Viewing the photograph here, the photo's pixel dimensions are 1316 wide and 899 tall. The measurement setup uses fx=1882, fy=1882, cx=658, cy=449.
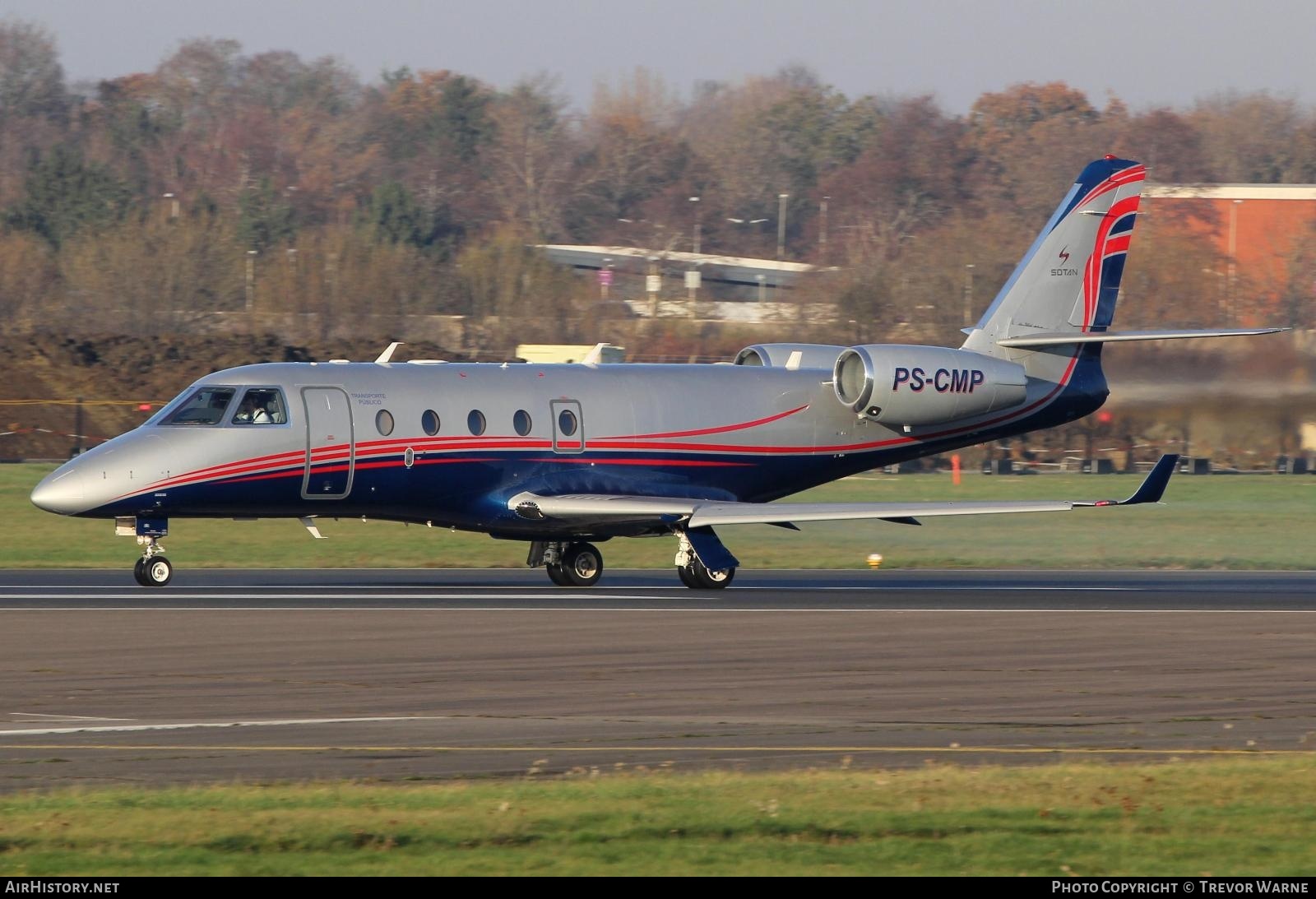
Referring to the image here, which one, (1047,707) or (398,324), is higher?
(398,324)

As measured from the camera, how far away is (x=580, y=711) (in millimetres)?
15375

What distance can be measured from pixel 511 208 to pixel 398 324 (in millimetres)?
62102

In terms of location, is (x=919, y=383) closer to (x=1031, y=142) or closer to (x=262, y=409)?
(x=262, y=409)

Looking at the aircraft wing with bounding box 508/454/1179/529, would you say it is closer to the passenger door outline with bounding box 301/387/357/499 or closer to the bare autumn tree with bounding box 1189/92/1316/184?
the passenger door outline with bounding box 301/387/357/499

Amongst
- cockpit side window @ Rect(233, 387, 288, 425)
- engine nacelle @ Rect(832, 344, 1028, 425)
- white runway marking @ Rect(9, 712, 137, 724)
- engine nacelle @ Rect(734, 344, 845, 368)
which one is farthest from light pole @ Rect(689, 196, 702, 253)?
white runway marking @ Rect(9, 712, 137, 724)

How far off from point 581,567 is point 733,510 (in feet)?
9.07

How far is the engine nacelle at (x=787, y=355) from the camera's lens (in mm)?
30625

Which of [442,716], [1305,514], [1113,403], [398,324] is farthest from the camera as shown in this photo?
[398,324]

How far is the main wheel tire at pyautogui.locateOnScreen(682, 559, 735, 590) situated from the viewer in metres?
27.1

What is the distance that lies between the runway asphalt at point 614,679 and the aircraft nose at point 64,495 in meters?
1.20

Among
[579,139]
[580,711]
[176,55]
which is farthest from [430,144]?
[580,711]

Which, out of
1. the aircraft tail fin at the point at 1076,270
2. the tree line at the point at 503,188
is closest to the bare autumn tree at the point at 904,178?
the tree line at the point at 503,188

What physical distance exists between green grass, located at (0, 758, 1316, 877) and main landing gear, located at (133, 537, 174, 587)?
14.9 meters
